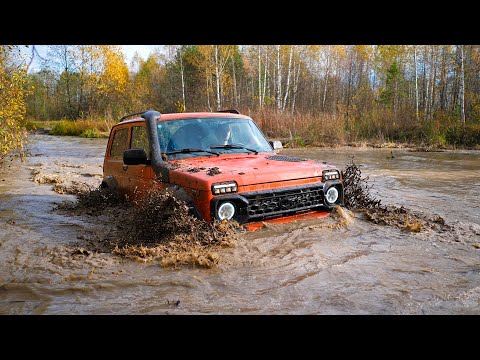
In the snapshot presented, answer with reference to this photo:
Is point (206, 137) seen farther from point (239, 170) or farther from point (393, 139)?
point (393, 139)

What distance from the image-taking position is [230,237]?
14.2ft

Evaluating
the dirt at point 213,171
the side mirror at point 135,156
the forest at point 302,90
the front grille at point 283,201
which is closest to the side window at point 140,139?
the side mirror at point 135,156

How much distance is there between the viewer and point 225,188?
14.1ft

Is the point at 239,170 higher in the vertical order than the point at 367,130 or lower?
lower

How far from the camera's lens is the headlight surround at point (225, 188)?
14.0 ft

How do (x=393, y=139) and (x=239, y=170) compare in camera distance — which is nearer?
(x=239, y=170)

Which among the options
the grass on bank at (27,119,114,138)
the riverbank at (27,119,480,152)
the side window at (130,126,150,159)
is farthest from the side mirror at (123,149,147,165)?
the grass on bank at (27,119,114,138)

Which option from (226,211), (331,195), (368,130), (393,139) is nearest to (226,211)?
(226,211)

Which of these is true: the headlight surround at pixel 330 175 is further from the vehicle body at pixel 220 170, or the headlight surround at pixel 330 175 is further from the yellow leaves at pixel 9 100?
the yellow leaves at pixel 9 100

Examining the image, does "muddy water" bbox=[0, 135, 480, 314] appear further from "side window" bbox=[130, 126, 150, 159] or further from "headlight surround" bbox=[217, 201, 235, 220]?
"side window" bbox=[130, 126, 150, 159]

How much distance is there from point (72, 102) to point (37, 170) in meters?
33.4

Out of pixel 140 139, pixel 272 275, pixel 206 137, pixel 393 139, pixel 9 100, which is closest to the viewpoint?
pixel 272 275

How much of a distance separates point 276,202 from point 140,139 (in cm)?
240

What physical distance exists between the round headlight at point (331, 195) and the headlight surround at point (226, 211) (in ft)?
4.30
